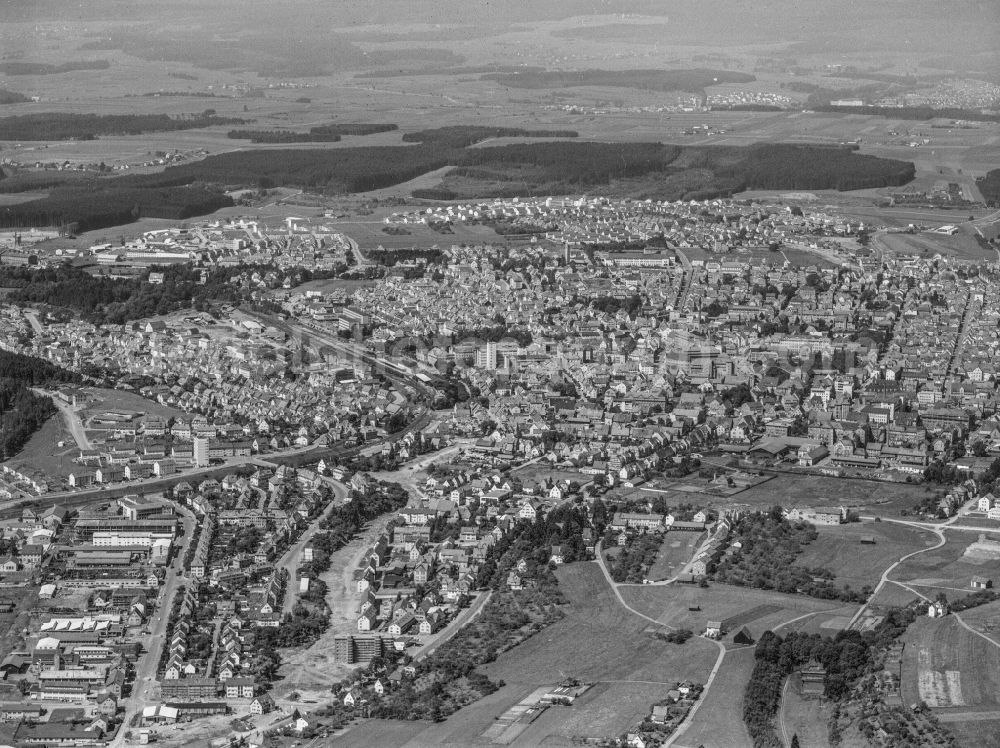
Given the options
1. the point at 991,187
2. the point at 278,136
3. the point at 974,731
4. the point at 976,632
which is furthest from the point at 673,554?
the point at 278,136

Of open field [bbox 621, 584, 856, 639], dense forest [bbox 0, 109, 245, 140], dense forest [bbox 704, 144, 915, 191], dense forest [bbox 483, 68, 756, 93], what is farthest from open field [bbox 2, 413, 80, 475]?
dense forest [bbox 483, 68, 756, 93]

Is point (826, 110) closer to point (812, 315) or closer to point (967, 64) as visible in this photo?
point (967, 64)

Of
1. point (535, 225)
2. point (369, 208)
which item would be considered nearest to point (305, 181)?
point (369, 208)

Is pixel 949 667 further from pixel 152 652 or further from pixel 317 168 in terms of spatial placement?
pixel 317 168

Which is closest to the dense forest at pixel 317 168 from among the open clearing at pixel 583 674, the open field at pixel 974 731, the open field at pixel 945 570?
the open field at pixel 945 570

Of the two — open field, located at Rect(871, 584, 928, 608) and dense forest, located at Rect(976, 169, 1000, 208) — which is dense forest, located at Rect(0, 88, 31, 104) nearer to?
dense forest, located at Rect(976, 169, 1000, 208)
